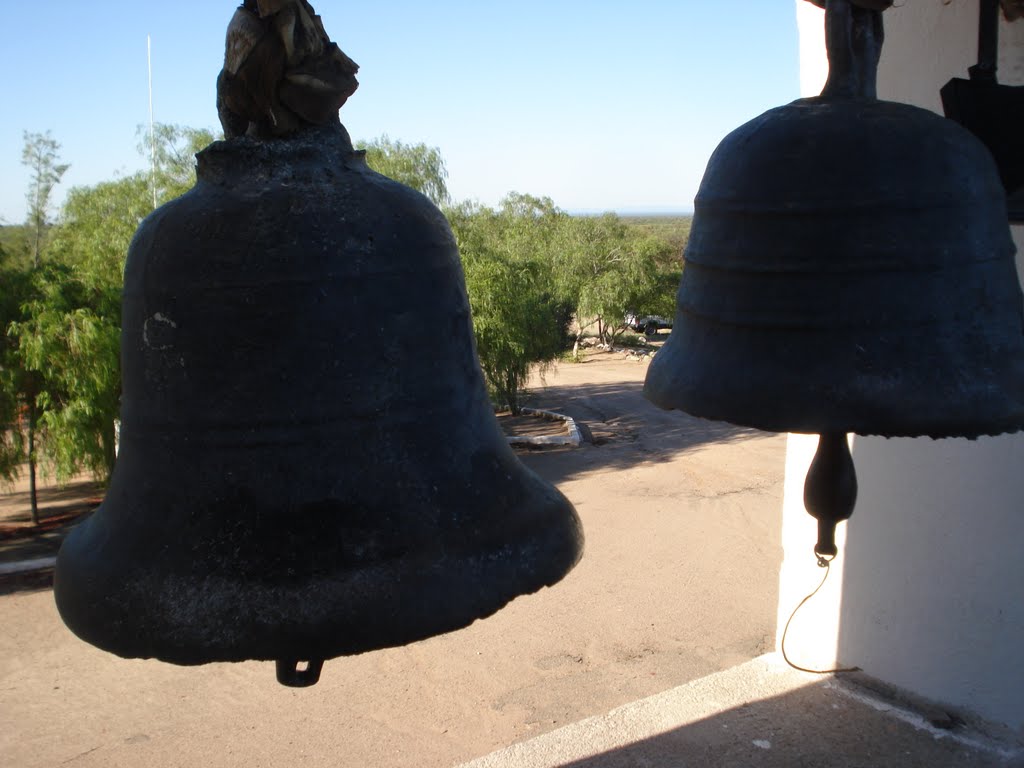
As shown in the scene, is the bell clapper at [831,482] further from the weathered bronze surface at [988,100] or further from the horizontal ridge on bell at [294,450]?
the weathered bronze surface at [988,100]

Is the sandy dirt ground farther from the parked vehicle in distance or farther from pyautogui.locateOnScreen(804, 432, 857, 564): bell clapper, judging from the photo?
the parked vehicle in distance

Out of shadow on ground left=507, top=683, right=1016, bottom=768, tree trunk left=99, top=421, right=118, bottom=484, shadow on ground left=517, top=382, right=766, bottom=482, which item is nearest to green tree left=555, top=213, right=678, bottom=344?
shadow on ground left=517, top=382, right=766, bottom=482

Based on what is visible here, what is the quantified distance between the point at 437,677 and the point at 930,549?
3.74m

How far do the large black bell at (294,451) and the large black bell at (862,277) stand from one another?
496 mm

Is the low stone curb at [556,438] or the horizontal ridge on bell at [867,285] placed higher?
the horizontal ridge on bell at [867,285]

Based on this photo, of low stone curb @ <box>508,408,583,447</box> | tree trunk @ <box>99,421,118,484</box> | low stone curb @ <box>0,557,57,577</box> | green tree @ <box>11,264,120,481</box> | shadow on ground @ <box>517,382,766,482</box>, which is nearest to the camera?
low stone curb @ <box>0,557,57,577</box>

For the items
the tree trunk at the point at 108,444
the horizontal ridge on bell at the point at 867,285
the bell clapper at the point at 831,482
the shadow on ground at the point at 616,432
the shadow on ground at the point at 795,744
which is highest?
the horizontal ridge on bell at the point at 867,285

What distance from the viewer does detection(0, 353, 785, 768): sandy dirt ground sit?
20.0 ft

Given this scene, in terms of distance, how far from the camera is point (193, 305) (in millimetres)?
1339

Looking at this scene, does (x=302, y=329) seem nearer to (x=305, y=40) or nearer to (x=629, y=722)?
(x=305, y=40)

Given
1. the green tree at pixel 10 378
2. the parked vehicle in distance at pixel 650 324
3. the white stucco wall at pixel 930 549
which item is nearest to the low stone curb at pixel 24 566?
the green tree at pixel 10 378

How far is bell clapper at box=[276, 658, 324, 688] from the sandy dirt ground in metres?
4.70

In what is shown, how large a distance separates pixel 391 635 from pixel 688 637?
6.76 m

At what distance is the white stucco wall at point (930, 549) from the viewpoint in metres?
4.23
